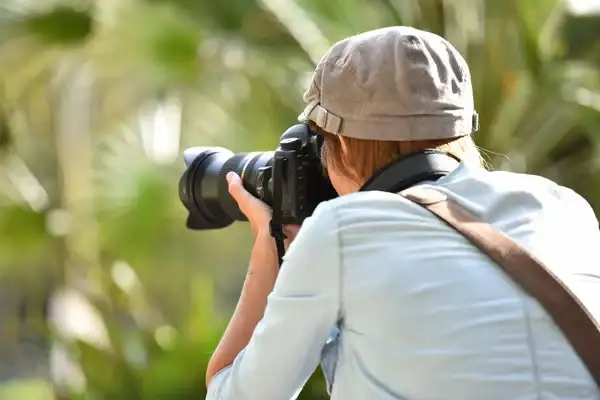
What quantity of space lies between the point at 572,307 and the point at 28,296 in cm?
281

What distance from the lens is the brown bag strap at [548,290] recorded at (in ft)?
1.93

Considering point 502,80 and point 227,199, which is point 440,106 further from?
point 502,80

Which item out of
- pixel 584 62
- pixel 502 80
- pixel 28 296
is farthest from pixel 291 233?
pixel 28 296

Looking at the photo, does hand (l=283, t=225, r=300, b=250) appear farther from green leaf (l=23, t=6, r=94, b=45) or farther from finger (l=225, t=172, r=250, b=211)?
green leaf (l=23, t=6, r=94, b=45)

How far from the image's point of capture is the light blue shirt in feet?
1.92

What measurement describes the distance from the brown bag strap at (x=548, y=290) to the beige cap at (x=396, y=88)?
0.36 ft

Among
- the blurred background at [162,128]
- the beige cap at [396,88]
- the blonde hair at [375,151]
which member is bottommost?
the blurred background at [162,128]

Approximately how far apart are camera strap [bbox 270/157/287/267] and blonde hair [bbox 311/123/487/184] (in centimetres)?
10

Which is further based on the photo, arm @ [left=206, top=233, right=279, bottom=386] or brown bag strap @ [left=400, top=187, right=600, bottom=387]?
arm @ [left=206, top=233, right=279, bottom=386]

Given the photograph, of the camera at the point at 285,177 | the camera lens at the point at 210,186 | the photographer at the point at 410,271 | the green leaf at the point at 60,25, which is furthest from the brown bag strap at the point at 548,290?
the green leaf at the point at 60,25

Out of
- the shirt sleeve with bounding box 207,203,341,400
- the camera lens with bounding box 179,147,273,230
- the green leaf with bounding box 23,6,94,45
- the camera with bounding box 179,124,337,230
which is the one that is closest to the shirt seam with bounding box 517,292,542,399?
the shirt sleeve with bounding box 207,203,341,400

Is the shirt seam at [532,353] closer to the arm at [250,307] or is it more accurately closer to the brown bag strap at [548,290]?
the brown bag strap at [548,290]

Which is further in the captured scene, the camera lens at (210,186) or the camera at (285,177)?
the camera lens at (210,186)

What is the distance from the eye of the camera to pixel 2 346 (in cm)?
351
